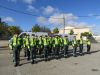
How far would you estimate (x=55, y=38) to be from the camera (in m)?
17.1

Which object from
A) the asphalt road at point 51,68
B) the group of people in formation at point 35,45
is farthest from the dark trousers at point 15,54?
the asphalt road at point 51,68

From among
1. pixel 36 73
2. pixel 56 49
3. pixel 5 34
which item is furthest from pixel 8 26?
pixel 36 73

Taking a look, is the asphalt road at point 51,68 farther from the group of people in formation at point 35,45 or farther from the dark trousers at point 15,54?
the group of people in formation at point 35,45

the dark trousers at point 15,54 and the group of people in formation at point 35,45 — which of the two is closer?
the dark trousers at point 15,54

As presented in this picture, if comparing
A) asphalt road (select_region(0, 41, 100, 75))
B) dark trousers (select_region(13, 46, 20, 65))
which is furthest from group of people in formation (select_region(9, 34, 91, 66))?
asphalt road (select_region(0, 41, 100, 75))

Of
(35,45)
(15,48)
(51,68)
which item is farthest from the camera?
(35,45)

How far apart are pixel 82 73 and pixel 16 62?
432cm

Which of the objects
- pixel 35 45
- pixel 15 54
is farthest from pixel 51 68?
pixel 35 45

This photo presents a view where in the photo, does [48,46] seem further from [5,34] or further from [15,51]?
[5,34]

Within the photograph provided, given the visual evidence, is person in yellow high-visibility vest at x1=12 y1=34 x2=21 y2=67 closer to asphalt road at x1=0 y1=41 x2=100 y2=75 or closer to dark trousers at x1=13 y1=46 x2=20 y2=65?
dark trousers at x1=13 y1=46 x2=20 y2=65

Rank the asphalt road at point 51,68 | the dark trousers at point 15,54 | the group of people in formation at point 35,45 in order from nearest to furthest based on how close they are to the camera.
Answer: the asphalt road at point 51,68 → the dark trousers at point 15,54 → the group of people in formation at point 35,45

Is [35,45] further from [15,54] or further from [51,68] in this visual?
[51,68]

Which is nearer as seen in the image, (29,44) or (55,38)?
(29,44)

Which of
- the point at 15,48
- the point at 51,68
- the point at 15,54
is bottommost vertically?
the point at 51,68
